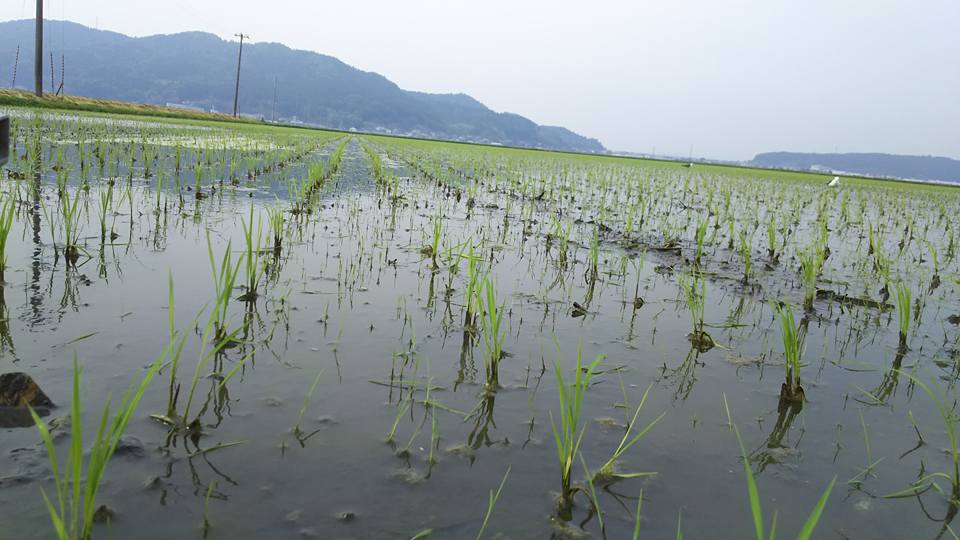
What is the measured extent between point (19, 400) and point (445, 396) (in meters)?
1.37

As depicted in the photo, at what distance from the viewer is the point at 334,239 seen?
499 cm

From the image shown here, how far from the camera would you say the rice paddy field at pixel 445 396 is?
153cm

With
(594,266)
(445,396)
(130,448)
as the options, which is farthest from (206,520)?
(594,266)

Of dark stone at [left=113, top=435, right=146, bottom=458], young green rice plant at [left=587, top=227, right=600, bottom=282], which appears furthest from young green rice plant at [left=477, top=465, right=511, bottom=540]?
young green rice plant at [left=587, top=227, right=600, bottom=282]

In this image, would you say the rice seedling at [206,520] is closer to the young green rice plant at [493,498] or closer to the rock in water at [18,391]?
the young green rice plant at [493,498]

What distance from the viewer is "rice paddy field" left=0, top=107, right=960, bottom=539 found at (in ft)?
5.01

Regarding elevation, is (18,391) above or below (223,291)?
below

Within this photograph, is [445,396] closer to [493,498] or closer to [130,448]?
[493,498]

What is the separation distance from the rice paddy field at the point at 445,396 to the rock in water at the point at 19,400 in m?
0.02

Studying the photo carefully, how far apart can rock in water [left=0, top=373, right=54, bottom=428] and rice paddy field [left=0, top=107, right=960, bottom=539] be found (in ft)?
0.07

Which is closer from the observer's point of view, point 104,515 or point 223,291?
point 104,515

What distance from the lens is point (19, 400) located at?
1767 mm

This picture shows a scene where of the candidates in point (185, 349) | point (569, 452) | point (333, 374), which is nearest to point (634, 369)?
point (569, 452)

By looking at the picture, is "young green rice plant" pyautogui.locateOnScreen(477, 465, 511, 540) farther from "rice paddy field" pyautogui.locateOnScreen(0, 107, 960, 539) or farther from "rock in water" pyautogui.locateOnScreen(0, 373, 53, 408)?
"rock in water" pyautogui.locateOnScreen(0, 373, 53, 408)
